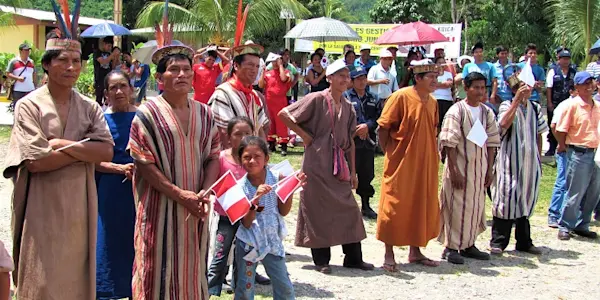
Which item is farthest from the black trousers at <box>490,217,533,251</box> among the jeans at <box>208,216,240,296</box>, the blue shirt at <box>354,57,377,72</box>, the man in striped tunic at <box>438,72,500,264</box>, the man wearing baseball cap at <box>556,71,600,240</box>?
the blue shirt at <box>354,57,377,72</box>

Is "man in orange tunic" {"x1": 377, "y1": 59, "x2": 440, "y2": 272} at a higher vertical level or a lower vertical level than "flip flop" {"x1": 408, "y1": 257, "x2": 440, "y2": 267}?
higher

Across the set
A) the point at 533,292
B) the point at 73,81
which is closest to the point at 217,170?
the point at 73,81

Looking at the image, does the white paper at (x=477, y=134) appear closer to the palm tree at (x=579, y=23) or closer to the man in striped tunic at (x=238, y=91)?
the man in striped tunic at (x=238, y=91)

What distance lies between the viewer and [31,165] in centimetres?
372

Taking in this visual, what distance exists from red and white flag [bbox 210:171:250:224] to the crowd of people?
0.19 ft

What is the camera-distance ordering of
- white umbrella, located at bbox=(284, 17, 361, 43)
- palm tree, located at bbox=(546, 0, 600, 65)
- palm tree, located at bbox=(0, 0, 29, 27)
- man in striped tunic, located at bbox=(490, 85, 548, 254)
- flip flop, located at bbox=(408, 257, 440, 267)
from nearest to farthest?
flip flop, located at bbox=(408, 257, 440, 267) < man in striped tunic, located at bbox=(490, 85, 548, 254) < white umbrella, located at bbox=(284, 17, 361, 43) < palm tree, located at bbox=(546, 0, 600, 65) < palm tree, located at bbox=(0, 0, 29, 27)

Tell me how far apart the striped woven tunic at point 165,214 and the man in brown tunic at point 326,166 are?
220cm

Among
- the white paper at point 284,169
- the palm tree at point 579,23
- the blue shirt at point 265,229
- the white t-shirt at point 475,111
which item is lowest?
the blue shirt at point 265,229

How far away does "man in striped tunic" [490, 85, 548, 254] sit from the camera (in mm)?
7137

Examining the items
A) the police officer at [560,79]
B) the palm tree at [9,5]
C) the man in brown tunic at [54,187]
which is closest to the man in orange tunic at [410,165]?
the man in brown tunic at [54,187]

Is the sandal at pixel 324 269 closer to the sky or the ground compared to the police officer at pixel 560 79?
closer to the ground

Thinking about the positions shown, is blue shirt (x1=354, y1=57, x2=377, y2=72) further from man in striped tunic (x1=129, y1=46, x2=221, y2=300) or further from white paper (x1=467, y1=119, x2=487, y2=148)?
man in striped tunic (x1=129, y1=46, x2=221, y2=300)

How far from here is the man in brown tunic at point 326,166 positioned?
6176 millimetres

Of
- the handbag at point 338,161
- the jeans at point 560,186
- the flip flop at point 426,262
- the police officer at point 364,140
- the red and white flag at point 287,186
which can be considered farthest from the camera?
the police officer at point 364,140
